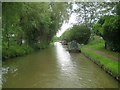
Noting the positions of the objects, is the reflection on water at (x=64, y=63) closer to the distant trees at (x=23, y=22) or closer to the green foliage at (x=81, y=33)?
the distant trees at (x=23, y=22)

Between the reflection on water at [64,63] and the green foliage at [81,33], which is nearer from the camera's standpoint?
the reflection on water at [64,63]

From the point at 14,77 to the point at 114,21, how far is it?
32.8 feet

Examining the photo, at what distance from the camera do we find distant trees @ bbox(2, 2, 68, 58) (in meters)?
11.3

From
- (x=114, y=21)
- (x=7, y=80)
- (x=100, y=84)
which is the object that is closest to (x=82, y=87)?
(x=100, y=84)

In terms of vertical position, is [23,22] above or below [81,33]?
above

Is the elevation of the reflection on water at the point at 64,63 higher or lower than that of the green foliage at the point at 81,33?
lower

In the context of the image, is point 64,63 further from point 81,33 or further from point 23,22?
point 81,33

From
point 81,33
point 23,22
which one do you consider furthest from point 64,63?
point 81,33

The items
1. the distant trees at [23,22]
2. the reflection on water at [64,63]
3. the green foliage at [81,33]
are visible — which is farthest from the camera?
the green foliage at [81,33]

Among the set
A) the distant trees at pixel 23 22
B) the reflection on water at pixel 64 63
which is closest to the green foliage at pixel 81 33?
the distant trees at pixel 23 22

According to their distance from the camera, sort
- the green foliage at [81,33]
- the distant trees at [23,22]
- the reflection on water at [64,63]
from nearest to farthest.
→ the distant trees at [23,22], the reflection on water at [64,63], the green foliage at [81,33]

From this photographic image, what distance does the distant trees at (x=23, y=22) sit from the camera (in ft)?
37.0

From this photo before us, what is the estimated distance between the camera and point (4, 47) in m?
26.0

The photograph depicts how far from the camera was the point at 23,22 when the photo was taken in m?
28.2
